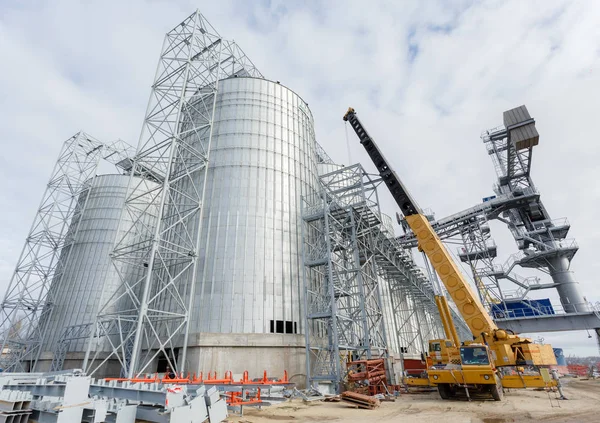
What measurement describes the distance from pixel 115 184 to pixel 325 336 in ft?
101

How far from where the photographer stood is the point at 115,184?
3825 cm

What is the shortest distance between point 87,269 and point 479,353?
3542cm

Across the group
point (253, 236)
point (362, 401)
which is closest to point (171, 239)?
point (253, 236)

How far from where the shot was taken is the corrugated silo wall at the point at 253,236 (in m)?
21.1

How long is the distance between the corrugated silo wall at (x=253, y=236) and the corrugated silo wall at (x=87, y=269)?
1157cm

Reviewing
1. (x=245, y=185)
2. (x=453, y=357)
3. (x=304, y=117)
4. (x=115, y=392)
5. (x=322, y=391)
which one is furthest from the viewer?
(x=304, y=117)

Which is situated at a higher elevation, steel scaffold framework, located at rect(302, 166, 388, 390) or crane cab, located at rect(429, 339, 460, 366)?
steel scaffold framework, located at rect(302, 166, 388, 390)

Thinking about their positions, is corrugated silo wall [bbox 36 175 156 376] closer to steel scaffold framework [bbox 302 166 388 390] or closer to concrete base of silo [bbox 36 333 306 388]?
concrete base of silo [bbox 36 333 306 388]

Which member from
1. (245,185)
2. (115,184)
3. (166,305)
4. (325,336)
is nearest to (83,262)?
(115,184)

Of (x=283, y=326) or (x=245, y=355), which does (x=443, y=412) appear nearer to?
(x=283, y=326)

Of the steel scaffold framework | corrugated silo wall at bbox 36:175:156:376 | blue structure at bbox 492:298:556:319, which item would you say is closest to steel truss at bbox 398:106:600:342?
blue structure at bbox 492:298:556:319

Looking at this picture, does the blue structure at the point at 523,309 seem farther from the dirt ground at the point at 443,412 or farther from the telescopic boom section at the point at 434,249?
the dirt ground at the point at 443,412

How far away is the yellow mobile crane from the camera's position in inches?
559

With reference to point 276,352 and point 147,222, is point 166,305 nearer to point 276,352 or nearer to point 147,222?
point 276,352
